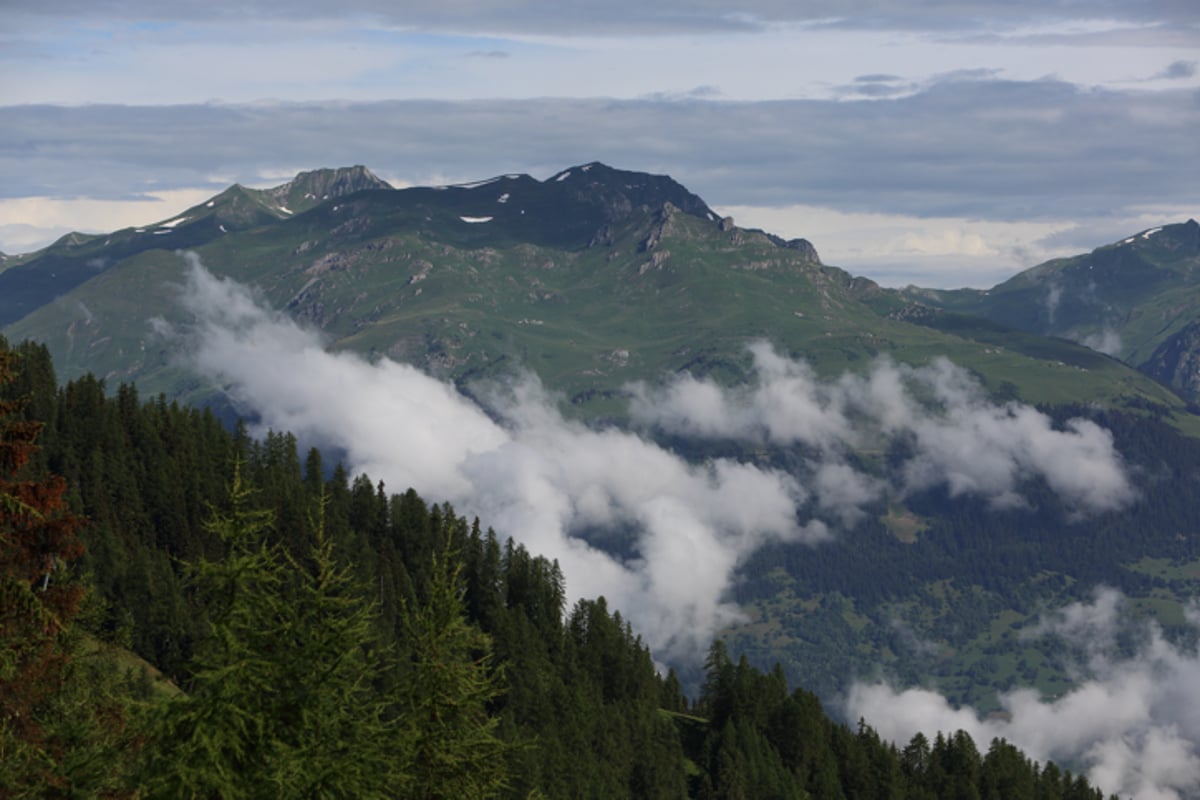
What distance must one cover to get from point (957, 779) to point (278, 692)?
170 meters

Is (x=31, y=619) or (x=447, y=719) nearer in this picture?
(x=31, y=619)

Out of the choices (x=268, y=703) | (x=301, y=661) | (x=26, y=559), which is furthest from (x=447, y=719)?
(x=26, y=559)

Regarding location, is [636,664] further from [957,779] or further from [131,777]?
[131,777]

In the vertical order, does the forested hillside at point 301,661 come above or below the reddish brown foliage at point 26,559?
below

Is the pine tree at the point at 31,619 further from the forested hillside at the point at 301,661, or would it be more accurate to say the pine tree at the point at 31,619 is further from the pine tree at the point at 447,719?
the pine tree at the point at 447,719

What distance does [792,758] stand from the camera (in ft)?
→ 574

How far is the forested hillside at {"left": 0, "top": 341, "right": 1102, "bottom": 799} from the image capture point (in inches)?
1252

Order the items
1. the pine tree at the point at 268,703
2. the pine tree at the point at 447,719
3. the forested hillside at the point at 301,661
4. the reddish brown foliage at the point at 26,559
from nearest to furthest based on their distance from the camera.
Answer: the pine tree at the point at 268,703
the forested hillside at the point at 301,661
the reddish brown foliage at the point at 26,559
the pine tree at the point at 447,719

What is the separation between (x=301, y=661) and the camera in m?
32.2

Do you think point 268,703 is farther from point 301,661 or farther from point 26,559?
point 26,559

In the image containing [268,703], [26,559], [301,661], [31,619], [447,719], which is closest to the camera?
[268,703]

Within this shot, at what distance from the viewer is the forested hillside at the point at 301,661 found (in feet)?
104

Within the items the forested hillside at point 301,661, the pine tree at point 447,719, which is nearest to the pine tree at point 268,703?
the forested hillside at point 301,661

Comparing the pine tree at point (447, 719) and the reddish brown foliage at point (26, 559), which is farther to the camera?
the pine tree at point (447, 719)
